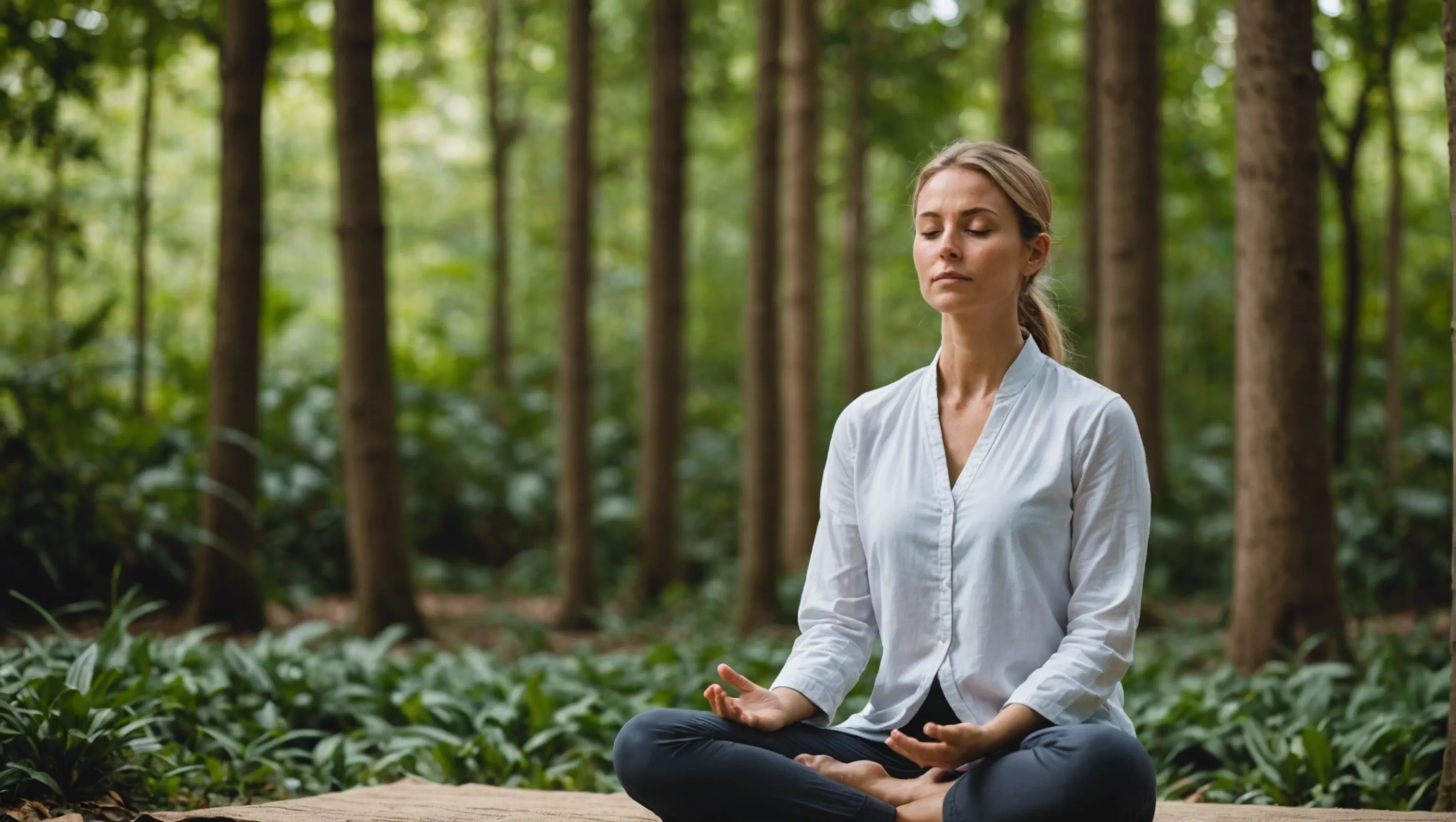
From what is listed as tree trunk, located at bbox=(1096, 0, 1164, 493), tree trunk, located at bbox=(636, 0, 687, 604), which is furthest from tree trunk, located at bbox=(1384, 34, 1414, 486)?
tree trunk, located at bbox=(636, 0, 687, 604)

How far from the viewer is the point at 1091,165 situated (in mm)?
11398

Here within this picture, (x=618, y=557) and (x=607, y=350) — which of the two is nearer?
(x=618, y=557)

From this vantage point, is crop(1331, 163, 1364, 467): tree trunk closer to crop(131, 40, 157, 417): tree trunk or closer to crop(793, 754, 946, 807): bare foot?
crop(793, 754, 946, 807): bare foot

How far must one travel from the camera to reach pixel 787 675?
9.47 ft

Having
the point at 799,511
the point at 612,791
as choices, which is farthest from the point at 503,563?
the point at 612,791

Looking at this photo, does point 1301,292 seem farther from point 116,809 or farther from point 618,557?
point 618,557

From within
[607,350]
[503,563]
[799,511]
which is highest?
[607,350]

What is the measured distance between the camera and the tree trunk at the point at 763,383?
329 inches

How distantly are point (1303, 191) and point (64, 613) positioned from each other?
706cm

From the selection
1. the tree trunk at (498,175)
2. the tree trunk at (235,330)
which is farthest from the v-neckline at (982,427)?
the tree trunk at (498,175)

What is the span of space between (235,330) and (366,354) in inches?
31.1

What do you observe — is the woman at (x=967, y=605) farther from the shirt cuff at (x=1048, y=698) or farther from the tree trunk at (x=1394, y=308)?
the tree trunk at (x=1394, y=308)

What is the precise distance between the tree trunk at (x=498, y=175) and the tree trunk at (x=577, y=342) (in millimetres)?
4570

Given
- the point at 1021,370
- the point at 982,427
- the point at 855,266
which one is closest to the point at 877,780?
the point at 982,427
